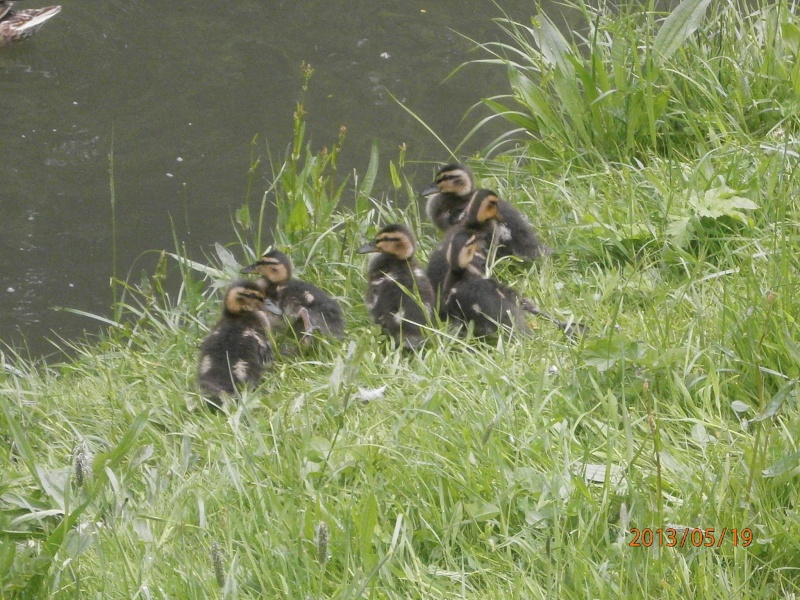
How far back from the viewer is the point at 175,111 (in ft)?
24.7

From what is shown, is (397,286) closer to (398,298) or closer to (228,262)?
(398,298)

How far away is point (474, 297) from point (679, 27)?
1.90m

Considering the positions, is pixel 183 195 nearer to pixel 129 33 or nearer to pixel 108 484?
pixel 129 33

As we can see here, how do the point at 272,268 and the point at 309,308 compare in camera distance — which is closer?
the point at 309,308

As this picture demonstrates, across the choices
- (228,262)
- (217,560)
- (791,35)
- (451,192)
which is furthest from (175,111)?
(217,560)

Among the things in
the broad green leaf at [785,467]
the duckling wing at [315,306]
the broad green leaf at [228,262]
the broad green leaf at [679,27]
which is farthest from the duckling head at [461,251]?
the broad green leaf at [785,467]

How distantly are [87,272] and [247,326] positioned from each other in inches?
87.0

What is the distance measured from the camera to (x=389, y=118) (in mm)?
7352

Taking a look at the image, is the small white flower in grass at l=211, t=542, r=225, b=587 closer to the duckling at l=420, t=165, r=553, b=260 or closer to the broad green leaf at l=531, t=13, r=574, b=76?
the duckling at l=420, t=165, r=553, b=260

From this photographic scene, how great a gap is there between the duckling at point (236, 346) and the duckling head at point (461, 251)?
71 centimetres

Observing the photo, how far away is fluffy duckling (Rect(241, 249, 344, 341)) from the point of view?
4219mm

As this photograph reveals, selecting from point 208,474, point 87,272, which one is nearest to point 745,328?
point 208,474

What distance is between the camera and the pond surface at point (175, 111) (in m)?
6.18
